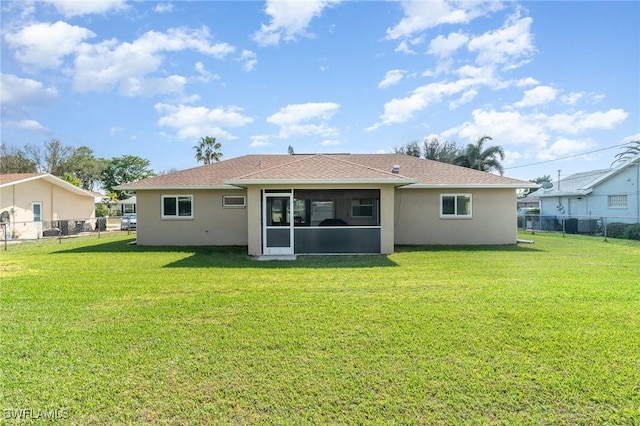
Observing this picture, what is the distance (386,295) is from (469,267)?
4113 mm

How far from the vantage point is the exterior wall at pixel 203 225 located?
49.8 feet

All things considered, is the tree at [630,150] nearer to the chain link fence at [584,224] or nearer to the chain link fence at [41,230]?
the chain link fence at [584,224]

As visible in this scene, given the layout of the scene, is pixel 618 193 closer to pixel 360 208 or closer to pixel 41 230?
pixel 360 208

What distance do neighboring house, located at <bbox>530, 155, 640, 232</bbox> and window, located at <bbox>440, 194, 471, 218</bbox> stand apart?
9.10 m

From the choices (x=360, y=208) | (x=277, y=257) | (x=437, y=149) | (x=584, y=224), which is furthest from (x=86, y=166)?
(x=584, y=224)

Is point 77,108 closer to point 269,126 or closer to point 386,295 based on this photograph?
point 269,126

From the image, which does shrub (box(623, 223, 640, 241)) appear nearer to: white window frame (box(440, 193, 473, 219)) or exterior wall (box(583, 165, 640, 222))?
exterior wall (box(583, 165, 640, 222))

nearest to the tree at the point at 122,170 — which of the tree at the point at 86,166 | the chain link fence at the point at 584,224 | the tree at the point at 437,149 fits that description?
the tree at the point at 86,166

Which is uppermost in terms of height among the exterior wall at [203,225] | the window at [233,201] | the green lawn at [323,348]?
the window at [233,201]

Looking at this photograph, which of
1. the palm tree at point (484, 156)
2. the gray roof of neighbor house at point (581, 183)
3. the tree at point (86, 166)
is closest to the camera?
the gray roof of neighbor house at point (581, 183)

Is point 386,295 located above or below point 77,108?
below

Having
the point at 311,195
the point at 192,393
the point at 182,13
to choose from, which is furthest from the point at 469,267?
the point at 182,13

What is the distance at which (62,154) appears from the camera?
4912 cm

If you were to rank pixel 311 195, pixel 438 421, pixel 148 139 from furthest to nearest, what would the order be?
1. pixel 148 139
2. pixel 311 195
3. pixel 438 421
